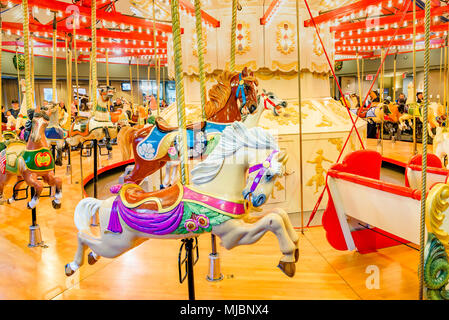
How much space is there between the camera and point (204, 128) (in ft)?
9.02

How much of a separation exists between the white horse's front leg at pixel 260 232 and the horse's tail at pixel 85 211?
2.06 feet

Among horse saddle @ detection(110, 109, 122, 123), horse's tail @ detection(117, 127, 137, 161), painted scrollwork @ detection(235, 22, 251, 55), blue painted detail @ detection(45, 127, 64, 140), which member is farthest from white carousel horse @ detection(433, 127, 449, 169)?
horse saddle @ detection(110, 109, 122, 123)

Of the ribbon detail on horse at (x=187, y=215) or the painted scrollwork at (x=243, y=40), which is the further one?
the painted scrollwork at (x=243, y=40)

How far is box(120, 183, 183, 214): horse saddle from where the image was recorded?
157 cm

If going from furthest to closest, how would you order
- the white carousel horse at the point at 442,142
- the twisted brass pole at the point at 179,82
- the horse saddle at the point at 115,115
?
the horse saddle at the point at 115,115
the white carousel horse at the point at 442,142
the twisted brass pole at the point at 179,82

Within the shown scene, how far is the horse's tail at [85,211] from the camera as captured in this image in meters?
1.77

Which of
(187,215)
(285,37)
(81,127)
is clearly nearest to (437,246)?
(187,215)

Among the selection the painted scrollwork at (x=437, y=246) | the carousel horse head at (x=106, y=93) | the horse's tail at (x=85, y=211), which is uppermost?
the carousel horse head at (x=106, y=93)

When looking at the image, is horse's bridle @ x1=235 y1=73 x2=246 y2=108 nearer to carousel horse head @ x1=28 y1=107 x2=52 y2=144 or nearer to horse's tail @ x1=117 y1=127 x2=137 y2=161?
horse's tail @ x1=117 y1=127 x2=137 y2=161

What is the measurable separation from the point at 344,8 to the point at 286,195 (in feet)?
8.04

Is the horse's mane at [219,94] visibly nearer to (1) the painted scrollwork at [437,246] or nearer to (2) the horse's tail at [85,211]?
(2) the horse's tail at [85,211]

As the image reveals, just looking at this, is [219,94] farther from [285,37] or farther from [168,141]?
[285,37]

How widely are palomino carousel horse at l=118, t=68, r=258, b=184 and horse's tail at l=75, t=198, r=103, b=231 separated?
1015 mm

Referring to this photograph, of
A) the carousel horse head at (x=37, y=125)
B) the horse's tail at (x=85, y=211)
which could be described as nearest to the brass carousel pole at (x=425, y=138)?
the horse's tail at (x=85, y=211)
